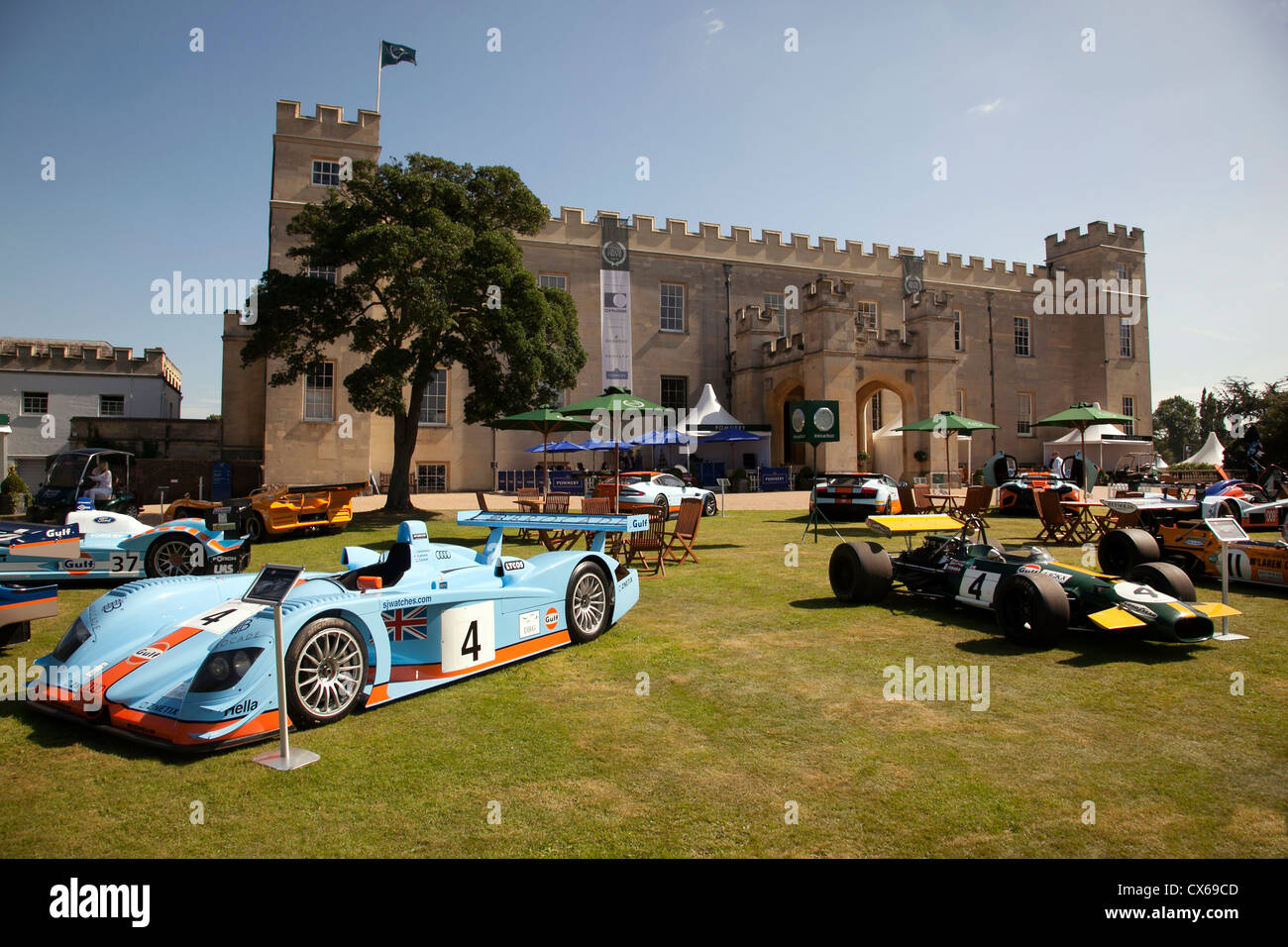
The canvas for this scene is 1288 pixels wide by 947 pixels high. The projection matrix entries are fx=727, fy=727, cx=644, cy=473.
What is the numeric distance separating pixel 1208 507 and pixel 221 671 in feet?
38.1

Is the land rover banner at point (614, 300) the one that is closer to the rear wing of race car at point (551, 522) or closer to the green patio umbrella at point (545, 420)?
the green patio umbrella at point (545, 420)

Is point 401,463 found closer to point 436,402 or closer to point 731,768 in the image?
point 436,402

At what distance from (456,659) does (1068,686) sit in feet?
14.9

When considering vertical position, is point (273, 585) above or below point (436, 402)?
below

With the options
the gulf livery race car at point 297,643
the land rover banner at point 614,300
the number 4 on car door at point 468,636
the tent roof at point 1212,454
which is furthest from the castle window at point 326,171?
the tent roof at point 1212,454

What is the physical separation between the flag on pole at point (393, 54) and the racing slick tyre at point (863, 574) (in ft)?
83.8

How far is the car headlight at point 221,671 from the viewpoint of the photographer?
4.17 m

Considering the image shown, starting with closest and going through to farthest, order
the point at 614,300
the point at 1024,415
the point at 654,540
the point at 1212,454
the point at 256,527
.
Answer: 1. the point at 654,540
2. the point at 256,527
3. the point at 614,300
4. the point at 1212,454
5. the point at 1024,415

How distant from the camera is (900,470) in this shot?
104 feet

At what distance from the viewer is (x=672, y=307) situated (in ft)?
109

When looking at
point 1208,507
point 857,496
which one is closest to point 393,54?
point 857,496
